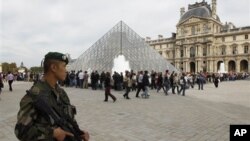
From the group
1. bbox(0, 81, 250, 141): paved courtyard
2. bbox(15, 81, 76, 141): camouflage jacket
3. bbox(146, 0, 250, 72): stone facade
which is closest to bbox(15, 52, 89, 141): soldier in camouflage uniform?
bbox(15, 81, 76, 141): camouflage jacket

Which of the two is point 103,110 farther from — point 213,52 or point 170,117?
point 213,52

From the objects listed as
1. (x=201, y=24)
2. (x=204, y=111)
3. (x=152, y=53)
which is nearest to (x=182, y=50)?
(x=201, y=24)

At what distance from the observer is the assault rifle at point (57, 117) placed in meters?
1.71

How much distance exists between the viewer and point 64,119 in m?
1.85

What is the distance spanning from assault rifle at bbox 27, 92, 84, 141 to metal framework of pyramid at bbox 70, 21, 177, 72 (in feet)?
71.2

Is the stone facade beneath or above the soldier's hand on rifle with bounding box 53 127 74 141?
above

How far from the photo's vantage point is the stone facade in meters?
61.2

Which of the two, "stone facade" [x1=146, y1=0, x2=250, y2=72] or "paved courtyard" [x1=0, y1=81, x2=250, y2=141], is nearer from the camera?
"paved courtyard" [x1=0, y1=81, x2=250, y2=141]

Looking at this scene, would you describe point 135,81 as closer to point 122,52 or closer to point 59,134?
point 122,52

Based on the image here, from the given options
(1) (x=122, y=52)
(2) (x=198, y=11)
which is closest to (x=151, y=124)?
(1) (x=122, y=52)

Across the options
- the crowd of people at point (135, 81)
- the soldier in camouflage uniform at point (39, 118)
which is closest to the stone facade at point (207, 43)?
the crowd of people at point (135, 81)

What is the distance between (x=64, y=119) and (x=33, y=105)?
22cm

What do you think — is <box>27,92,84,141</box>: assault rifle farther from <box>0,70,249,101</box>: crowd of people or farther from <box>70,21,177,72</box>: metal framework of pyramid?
<box>70,21,177,72</box>: metal framework of pyramid

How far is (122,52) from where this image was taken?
24.3 m
